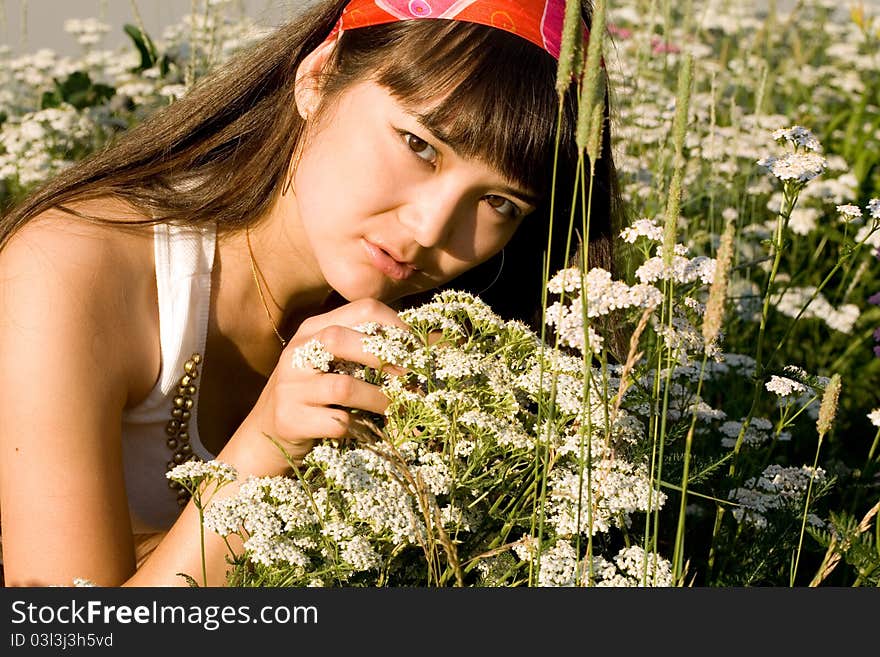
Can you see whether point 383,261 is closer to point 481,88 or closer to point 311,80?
point 481,88

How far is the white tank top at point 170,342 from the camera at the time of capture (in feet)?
8.02

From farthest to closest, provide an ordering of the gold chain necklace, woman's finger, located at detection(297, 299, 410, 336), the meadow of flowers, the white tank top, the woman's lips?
the gold chain necklace → the white tank top → the woman's lips → woman's finger, located at detection(297, 299, 410, 336) → the meadow of flowers

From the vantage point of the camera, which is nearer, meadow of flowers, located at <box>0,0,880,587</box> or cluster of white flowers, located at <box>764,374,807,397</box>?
meadow of flowers, located at <box>0,0,880,587</box>

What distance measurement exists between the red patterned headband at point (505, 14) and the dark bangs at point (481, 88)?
17 millimetres

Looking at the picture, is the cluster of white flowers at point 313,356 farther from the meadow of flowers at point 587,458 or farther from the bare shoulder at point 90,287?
the bare shoulder at point 90,287

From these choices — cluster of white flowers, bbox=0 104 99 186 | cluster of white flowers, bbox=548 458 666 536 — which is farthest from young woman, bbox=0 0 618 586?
cluster of white flowers, bbox=0 104 99 186

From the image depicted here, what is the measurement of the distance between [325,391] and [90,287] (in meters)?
0.68

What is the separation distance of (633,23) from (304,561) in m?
4.52

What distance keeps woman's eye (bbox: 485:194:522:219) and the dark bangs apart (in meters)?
0.07

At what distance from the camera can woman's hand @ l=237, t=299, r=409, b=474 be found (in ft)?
5.94

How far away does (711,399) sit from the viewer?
3375 millimetres

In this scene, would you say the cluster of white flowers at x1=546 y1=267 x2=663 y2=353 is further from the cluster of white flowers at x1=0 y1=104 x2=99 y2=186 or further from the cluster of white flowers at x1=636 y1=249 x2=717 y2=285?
the cluster of white flowers at x1=0 y1=104 x2=99 y2=186

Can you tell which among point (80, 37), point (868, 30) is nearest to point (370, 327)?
point (80, 37)

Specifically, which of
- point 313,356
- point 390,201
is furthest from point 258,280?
point 313,356
